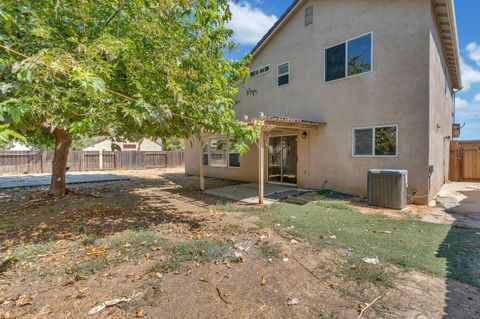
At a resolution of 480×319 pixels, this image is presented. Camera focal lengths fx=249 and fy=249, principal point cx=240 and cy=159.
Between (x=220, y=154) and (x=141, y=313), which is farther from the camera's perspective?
(x=220, y=154)

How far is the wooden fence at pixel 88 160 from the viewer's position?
17938 mm

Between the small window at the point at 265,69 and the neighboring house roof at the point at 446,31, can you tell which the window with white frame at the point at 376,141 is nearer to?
the neighboring house roof at the point at 446,31

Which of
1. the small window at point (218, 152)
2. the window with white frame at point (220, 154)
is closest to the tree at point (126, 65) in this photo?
the window with white frame at point (220, 154)

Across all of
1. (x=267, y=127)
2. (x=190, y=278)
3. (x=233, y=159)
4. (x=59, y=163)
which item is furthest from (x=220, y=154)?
(x=190, y=278)

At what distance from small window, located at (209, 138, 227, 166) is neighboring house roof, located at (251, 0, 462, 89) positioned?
16.2ft

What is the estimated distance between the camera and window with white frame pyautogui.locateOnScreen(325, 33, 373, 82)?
8492 mm

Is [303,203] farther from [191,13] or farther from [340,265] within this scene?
[191,13]

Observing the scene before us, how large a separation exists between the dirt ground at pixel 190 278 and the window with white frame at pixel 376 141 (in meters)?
4.92

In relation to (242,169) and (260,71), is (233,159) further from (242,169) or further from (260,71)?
(260,71)

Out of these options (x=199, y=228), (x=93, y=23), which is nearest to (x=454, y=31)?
(x=199, y=228)

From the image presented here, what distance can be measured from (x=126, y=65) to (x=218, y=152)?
30.6ft

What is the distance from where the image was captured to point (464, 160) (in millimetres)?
12977

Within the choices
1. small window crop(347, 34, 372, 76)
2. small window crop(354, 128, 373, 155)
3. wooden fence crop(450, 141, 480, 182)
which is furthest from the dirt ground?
wooden fence crop(450, 141, 480, 182)

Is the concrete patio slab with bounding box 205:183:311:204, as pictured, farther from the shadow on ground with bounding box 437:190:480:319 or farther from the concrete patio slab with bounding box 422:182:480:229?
the shadow on ground with bounding box 437:190:480:319
